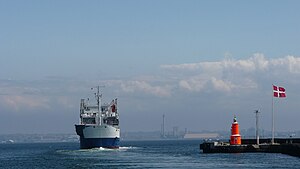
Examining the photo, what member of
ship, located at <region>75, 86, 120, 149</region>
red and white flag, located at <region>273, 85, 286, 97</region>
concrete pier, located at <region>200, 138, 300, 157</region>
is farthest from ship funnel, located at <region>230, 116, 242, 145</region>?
ship, located at <region>75, 86, 120, 149</region>

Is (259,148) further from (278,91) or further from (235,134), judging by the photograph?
(278,91)

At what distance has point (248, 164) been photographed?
81.9 metres

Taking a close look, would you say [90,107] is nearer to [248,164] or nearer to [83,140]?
[83,140]

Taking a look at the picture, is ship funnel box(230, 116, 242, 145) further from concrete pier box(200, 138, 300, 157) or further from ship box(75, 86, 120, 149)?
ship box(75, 86, 120, 149)

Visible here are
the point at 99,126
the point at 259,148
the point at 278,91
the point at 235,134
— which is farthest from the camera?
the point at 99,126

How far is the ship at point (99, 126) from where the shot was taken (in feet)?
470

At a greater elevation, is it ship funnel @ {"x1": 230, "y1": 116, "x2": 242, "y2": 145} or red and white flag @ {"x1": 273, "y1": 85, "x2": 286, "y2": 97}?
red and white flag @ {"x1": 273, "y1": 85, "x2": 286, "y2": 97}

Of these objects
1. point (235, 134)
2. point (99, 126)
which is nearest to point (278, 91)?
point (235, 134)

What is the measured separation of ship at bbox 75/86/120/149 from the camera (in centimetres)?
14338

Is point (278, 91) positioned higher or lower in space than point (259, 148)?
higher

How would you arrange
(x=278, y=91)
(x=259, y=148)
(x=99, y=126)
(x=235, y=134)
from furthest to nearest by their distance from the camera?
(x=99, y=126)
(x=259, y=148)
(x=235, y=134)
(x=278, y=91)

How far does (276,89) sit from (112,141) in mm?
57032

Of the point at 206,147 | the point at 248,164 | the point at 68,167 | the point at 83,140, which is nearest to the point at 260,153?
the point at 206,147

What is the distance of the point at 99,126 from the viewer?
468ft
